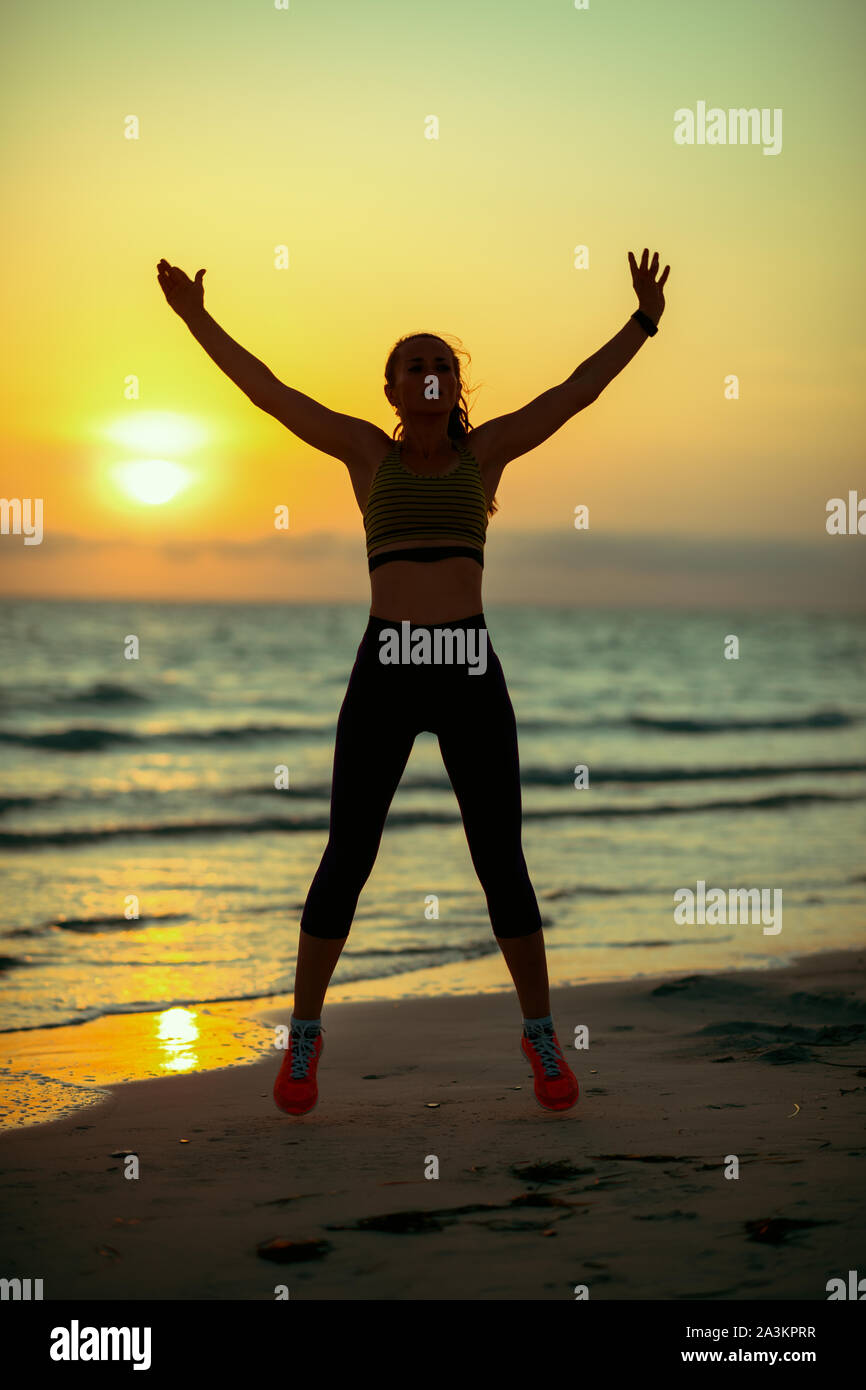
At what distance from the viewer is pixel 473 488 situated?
3.99 meters

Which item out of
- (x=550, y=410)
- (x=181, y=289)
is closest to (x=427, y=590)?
(x=550, y=410)

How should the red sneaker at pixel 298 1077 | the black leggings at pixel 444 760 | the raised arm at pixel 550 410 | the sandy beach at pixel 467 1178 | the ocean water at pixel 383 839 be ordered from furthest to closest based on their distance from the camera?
1. the ocean water at pixel 383 839
2. the raised arm at pixel 550 410
3. the red sneaker at pixel 298 1077
4. the black leggings at pixel 444 760
5. the sandy beach at pixel 467 1178

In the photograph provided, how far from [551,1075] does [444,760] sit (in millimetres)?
1013

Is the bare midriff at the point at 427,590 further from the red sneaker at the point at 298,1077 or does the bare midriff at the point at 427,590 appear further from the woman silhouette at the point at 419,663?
the red sneaker at the point at 298,1077

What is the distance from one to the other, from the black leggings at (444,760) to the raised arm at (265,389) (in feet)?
2.02

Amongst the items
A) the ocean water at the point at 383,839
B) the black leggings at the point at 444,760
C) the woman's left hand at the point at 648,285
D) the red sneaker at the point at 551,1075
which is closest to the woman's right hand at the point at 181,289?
the black leggings at the point at 444,760

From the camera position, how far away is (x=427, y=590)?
153 inches

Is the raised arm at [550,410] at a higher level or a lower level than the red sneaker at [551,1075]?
higher

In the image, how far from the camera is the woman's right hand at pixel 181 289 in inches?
161

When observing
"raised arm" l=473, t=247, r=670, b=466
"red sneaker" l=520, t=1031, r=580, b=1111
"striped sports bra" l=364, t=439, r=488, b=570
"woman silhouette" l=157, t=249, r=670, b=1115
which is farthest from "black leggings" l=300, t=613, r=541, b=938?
"raised arm" l=473, t=247, r=670, b=466

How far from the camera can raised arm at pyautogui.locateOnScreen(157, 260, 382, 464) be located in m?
4.04

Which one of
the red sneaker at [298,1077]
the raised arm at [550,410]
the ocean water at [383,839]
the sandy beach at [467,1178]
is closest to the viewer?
the sandy beach at [467,1178]

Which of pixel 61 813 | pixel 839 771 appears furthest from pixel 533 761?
pixel 61 813

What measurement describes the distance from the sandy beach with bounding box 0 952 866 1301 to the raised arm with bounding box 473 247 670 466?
207 cm
